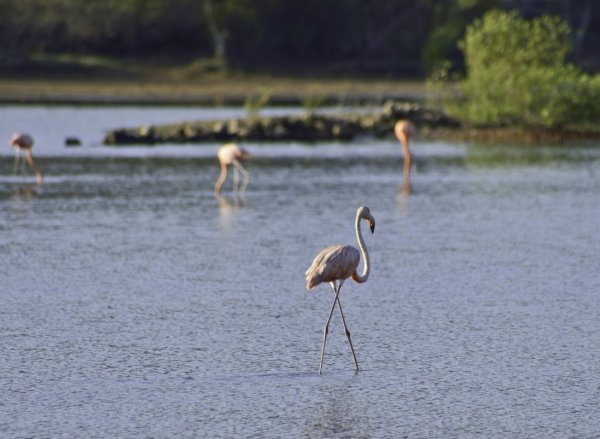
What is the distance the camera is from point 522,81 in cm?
3638

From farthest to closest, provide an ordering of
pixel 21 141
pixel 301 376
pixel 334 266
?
pixel 21 141 < pixel 334 266 < pixel 301 376

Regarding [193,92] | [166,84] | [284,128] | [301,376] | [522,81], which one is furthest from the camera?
[166,84]

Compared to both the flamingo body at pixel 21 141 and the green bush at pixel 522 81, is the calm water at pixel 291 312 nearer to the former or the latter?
the flamingo body at pixel 21 141

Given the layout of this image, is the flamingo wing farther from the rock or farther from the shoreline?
the shoreline

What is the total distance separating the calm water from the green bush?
12235mm

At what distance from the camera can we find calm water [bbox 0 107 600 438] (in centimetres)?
893

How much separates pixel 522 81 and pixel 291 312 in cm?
2540

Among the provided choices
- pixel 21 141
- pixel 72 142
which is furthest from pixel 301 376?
pixel 72 142

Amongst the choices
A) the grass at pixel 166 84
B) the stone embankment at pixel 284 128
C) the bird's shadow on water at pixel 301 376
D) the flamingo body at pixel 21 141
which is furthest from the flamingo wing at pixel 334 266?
the grass at pixel 166 84

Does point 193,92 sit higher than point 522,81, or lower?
lower

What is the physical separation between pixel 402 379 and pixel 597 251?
6791mm

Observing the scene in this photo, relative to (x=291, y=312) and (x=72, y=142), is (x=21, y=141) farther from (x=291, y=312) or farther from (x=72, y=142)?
(x=291, y=312)

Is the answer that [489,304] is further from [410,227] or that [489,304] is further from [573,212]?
[573,212]

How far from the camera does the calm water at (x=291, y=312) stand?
8930 mm
